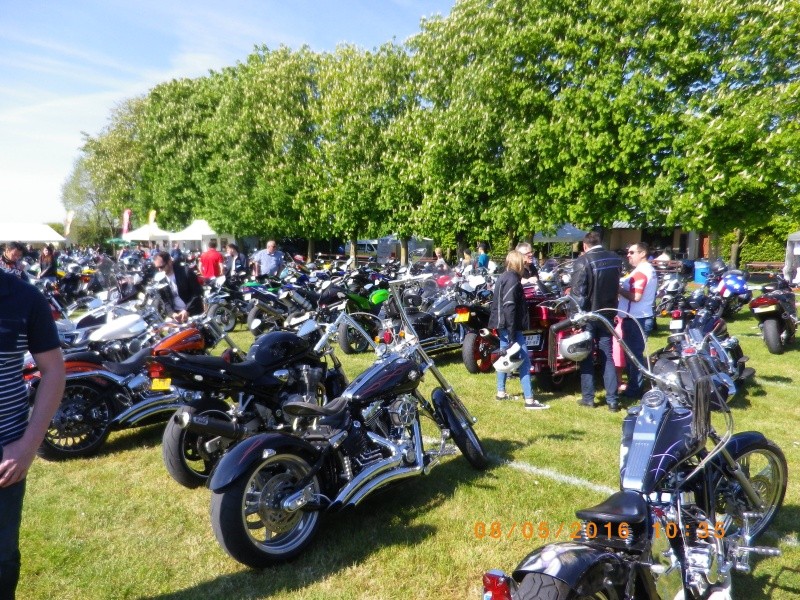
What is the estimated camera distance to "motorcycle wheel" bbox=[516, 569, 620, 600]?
1.92m

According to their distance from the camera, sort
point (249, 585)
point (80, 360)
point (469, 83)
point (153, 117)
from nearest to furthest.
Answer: point (249, 585)
point (80, 360)
point (469, 83)
point (153, 117)

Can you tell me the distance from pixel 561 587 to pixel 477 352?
6247mm

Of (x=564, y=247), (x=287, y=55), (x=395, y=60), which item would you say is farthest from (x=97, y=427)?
(x=564, y=247)

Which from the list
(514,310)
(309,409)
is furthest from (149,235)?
(309,409)

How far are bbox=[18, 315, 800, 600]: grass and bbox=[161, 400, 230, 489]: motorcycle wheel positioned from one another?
0.14 metres

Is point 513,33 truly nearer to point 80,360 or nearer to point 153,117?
point 80,360

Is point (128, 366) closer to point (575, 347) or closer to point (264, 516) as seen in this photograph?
point (264, 516)

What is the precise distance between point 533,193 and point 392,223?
20.8ft

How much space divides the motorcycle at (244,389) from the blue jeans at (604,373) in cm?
304

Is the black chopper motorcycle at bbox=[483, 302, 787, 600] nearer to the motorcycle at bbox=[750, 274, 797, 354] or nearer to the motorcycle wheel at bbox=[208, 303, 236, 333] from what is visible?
the motorcycle at bbox=[750, 274, 797, 354]

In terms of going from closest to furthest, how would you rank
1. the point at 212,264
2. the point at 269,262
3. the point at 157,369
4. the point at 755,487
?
1. the point at 755,487
2. the point at 157,369
3. the point at 269,262
4. the point at 212,264

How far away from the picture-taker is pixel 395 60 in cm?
2447

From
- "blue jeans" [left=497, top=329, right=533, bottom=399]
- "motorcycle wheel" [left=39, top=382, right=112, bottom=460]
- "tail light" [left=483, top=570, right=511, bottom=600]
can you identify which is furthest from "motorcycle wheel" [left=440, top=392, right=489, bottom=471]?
"motorcycle wheel" [left=39, top=382, right=112, bottom=460]

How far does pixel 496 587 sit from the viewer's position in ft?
6.10
